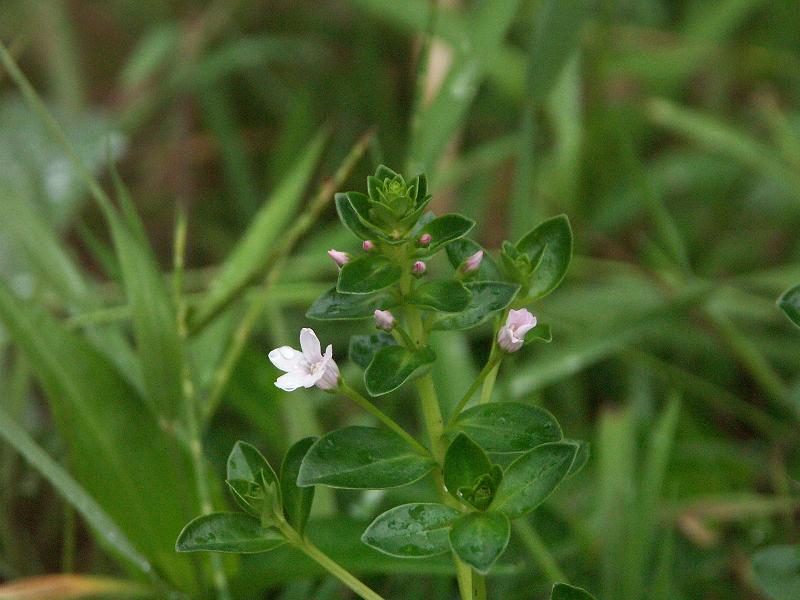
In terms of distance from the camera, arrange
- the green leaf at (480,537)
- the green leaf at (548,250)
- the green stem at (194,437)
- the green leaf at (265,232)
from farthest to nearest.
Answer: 1. the green leaf at (265,232)
2. the green stem at (194,437)
3. the green leaf at (548,250)
4. the green leaf at (480,537)

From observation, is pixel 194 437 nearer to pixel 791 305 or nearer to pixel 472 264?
pixel 472 264

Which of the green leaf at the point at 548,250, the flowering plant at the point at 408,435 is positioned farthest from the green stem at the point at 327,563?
the green leaf at the point at 548,250

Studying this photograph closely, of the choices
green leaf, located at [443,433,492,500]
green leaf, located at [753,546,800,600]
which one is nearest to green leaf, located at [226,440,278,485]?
green leaf, located at [443,433,492,500]

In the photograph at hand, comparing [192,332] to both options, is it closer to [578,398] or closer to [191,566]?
[191,566]

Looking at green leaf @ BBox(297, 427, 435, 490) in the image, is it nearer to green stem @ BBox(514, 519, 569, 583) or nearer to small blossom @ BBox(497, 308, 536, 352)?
small blossom @ BBox(497, 308, 536, 352)

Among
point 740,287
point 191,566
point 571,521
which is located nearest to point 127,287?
point 191,566

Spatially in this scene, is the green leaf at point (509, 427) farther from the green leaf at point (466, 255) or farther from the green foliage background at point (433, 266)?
the green foliage background at point (433, 266)
